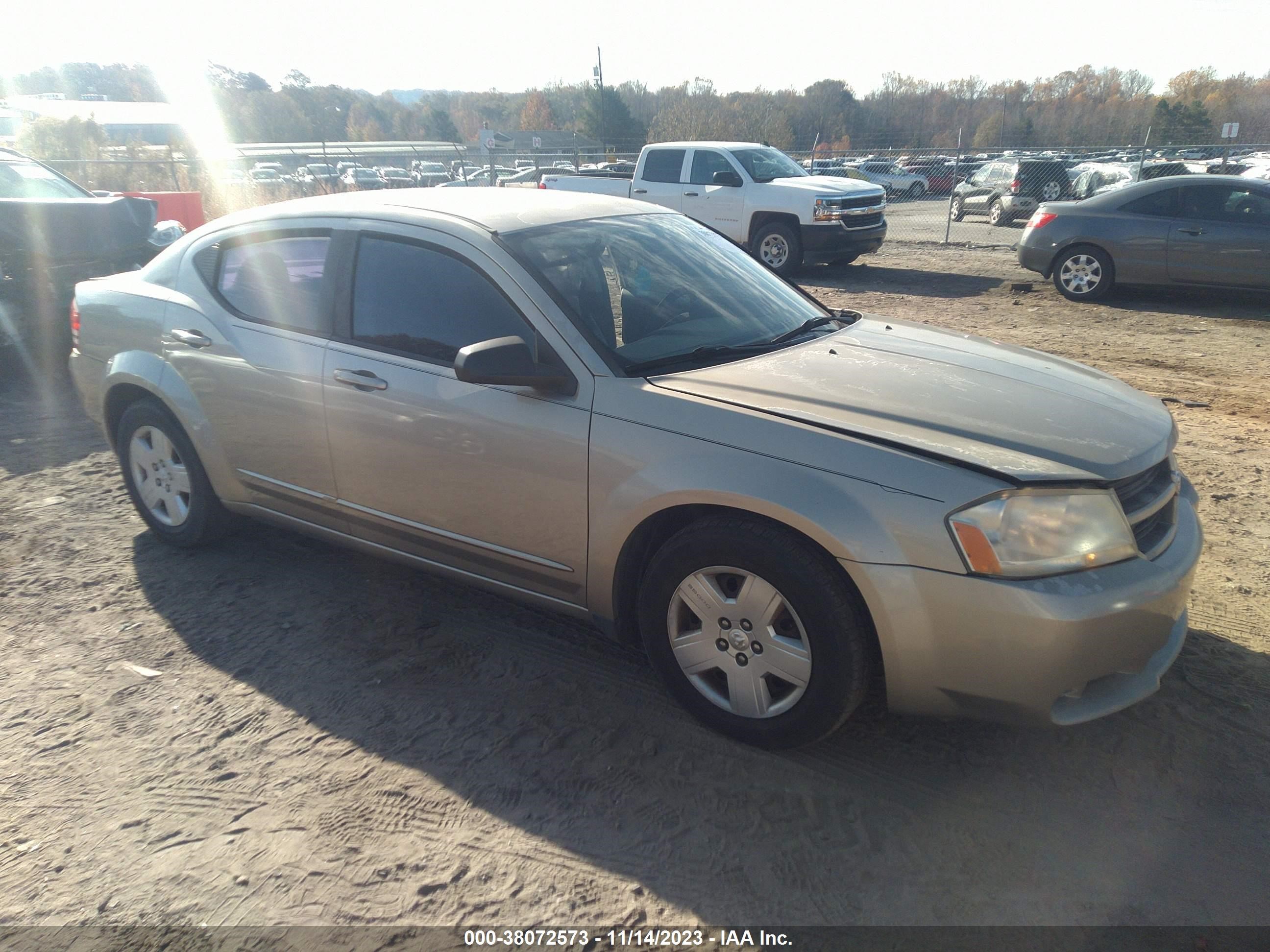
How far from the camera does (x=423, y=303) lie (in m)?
3.52

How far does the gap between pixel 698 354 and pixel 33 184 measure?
9.66 metres

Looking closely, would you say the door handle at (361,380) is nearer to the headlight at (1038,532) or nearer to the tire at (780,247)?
the headlight at (1038,532)

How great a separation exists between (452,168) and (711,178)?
1928 centimetres

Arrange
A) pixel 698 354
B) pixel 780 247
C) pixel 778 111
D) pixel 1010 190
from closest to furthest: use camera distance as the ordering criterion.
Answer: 1. pixel 698 354
2. pixel 780 247
3. pixel 1010 190
4. pixel 778 111

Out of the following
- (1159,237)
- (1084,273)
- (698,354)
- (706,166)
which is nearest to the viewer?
(698,354)

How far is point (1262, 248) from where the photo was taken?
9.99 m

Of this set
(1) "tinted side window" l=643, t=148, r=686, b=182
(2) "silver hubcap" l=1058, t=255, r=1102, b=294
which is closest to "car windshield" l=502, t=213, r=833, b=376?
(2) "silver hubcap" l=1058, t=255, r=1102, b=294

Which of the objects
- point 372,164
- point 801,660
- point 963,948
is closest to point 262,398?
point 801,660

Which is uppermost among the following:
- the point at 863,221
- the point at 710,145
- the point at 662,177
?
the point at 710,145

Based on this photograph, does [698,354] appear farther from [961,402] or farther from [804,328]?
[961,402]

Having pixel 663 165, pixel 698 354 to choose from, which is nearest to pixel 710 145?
pixel 663 165

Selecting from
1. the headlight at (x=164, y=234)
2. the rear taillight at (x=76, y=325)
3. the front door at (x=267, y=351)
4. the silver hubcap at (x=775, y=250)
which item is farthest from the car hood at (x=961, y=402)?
the silver hubcap at (x=775, y=250)

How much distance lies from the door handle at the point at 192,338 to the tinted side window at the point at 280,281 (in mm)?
198

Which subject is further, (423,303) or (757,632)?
(423,303)
